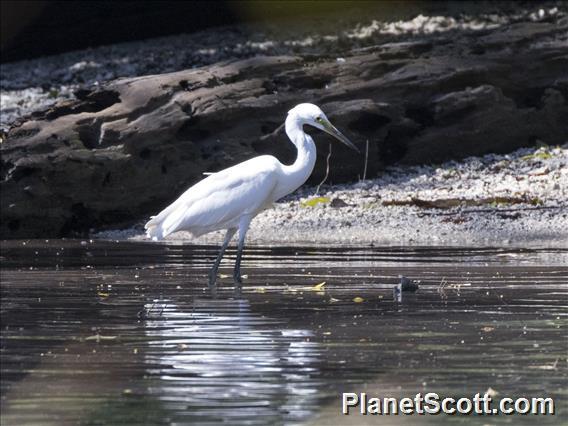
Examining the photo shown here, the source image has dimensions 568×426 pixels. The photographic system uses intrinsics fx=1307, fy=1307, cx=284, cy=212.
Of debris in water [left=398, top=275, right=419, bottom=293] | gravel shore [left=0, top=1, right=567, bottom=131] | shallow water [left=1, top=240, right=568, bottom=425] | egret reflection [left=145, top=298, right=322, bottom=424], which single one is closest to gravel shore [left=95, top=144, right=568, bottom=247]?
shallow water [left=1, top=240, right=568, bottom=425]

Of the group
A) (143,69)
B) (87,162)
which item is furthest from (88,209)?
(143,69)

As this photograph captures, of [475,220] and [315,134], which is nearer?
[475,220]

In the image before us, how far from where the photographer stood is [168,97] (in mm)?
15883

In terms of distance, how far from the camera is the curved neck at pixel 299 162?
11.7 meters

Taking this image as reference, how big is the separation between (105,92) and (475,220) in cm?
477

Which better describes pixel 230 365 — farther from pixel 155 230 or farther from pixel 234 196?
pixel 155 230

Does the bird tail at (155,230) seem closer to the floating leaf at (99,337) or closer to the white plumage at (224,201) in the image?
A: the white plumage at (224,201)

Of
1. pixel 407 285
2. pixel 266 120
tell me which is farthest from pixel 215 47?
pixel 407 285

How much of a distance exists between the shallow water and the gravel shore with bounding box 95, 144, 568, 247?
2122 millimetres

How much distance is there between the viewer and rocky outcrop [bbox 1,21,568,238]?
15.3 meters

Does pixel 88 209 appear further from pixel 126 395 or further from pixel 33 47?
pixel 33 47

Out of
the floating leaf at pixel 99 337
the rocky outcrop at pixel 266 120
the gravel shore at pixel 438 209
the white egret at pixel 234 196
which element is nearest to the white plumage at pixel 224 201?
the white egret at pixel 234 196

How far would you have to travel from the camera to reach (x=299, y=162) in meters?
11.8

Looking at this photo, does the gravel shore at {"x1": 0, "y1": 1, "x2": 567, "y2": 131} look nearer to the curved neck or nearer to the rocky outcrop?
the rocky outcrop
